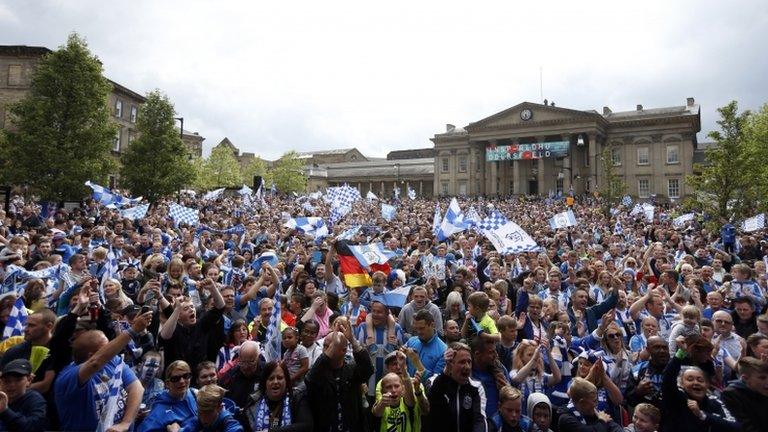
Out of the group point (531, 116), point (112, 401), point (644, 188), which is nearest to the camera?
point (112, 401)

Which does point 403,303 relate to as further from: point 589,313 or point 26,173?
point 26,173

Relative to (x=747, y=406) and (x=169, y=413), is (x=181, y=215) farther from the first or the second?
(x=747, y=406)

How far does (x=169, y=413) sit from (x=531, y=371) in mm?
3524

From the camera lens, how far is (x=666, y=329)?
7.30 meters

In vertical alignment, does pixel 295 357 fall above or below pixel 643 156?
below

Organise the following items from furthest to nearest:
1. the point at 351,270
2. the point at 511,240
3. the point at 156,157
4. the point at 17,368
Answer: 1. the point at 156,157
2. the point at 511,240
3. the point at 351,270
4. the point at 17,368

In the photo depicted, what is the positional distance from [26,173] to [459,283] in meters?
26.0

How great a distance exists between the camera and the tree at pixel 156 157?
114ft

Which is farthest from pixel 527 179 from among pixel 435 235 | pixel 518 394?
pixel 518 394

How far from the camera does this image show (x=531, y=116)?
70.2 meters

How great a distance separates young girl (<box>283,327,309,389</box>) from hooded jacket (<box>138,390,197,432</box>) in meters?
0.95

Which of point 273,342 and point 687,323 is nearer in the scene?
point 273,342

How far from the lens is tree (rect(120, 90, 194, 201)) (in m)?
34.8

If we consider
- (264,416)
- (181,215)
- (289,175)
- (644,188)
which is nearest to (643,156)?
(644,188)
